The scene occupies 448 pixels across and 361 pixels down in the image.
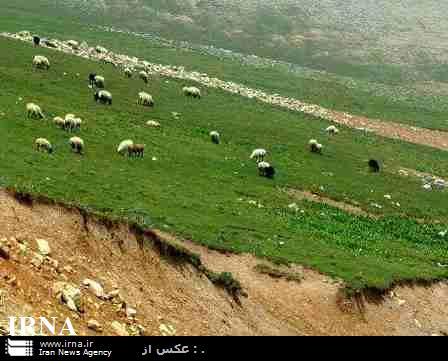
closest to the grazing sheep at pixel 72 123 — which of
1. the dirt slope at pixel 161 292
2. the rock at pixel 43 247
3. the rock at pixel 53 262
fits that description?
the dirt slope at pixel 161 292

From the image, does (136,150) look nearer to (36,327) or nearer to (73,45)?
(36,327)

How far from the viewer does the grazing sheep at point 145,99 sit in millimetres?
72750

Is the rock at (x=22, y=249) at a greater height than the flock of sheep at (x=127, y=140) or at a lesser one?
greater

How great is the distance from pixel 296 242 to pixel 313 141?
28606 mm

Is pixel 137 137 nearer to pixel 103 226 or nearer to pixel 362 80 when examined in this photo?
pixel 103 226

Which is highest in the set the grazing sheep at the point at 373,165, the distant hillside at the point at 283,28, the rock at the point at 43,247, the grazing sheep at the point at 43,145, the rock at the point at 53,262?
the distant hillside at the point at 283,28

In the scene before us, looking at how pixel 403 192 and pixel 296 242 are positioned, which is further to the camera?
pixel 403 192

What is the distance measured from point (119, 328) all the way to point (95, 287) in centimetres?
230

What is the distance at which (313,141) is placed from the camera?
70750 mm

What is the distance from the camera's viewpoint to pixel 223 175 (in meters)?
54.8

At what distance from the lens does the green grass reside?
4107 inches

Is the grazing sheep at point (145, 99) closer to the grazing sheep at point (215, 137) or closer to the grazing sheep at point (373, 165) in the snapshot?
the grazing sheep at point (215, 137)

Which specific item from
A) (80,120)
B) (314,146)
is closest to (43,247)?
(80,120)
